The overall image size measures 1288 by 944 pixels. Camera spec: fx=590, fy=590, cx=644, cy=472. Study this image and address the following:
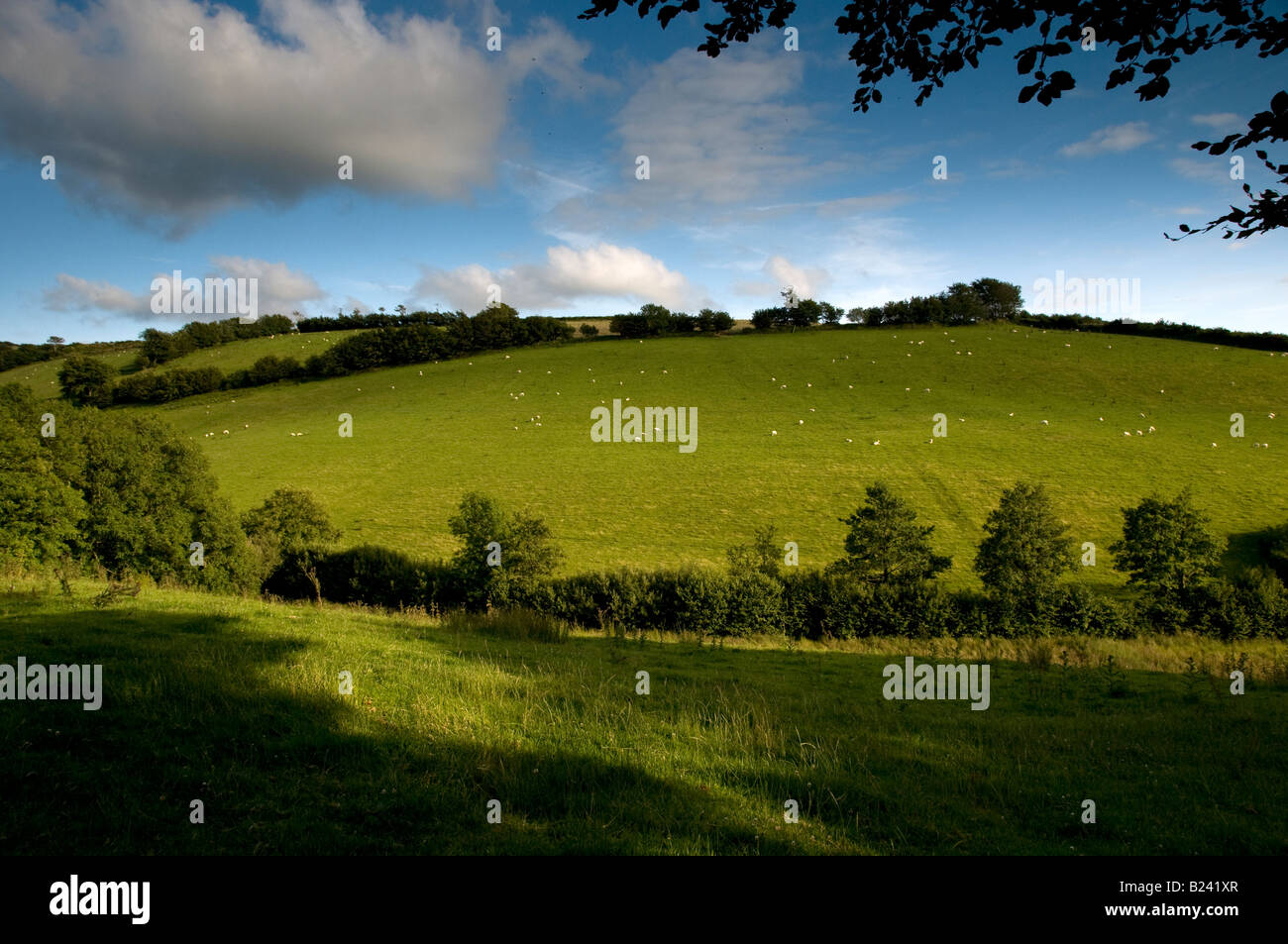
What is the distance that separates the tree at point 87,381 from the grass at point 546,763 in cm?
9915

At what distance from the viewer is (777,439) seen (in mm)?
57688

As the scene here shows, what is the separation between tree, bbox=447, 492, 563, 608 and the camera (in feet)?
93.1

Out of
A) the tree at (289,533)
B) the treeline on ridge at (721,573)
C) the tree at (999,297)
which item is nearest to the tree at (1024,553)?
the treeline on ridge at (721,573)

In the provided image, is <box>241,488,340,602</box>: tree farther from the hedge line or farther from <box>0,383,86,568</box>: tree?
the hedge line

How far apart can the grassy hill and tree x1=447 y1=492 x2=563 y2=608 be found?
7.18 meters

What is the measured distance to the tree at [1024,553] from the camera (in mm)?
26031

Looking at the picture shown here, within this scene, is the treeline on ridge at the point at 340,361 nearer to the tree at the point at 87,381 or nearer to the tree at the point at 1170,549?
the tree at the point at 87,381

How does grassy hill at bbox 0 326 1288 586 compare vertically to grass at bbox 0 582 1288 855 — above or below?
above

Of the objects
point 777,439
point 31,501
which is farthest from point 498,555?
point 777,439

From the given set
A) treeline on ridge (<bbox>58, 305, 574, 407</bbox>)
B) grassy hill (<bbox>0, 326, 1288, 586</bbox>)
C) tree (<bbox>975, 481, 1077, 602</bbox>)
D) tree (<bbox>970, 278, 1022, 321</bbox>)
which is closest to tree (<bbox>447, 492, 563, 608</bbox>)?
grassy hill (<bbox>0, 326, 1288, 586</bbox>)
